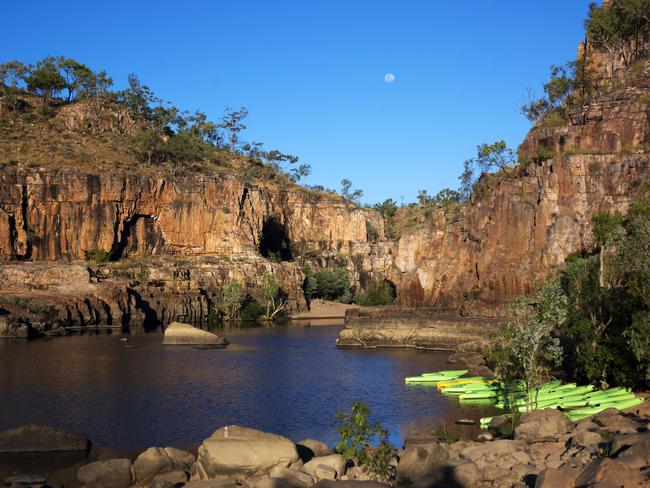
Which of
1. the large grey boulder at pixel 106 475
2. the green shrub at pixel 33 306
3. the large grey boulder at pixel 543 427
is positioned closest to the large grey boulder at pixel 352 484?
the large grey boulder at pixel 106 475

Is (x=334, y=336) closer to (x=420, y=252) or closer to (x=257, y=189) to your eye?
(x=420, y=252)

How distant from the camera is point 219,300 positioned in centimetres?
11131

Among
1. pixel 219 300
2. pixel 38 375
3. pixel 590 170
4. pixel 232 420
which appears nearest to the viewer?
pixel 232 420

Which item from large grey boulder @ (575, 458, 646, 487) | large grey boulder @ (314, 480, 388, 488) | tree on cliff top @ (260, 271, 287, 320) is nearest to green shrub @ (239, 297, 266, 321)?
tree on cliff top @ (260, 271, 287, 320)

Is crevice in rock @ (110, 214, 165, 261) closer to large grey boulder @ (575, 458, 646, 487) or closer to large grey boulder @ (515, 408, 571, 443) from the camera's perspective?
large grey boulder @ (515, 408, 571, 443)

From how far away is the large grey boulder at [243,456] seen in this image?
25.8 meters

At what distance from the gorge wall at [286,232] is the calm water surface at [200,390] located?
60.2 ft

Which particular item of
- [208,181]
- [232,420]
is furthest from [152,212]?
[232,420]

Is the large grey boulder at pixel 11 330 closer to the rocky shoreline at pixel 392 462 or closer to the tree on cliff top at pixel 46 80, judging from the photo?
the rocky shoreline at pixel 392 462

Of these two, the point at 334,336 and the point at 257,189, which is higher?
the point at 257,189

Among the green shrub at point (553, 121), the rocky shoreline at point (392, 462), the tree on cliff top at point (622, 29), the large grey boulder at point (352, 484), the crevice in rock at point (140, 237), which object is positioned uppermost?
the tree on cliff top at point (622, 29)

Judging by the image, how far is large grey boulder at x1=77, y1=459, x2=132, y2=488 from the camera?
87.4 feet

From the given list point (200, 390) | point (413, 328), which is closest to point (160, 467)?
point (200, 390)

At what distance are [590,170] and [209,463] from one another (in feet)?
203
